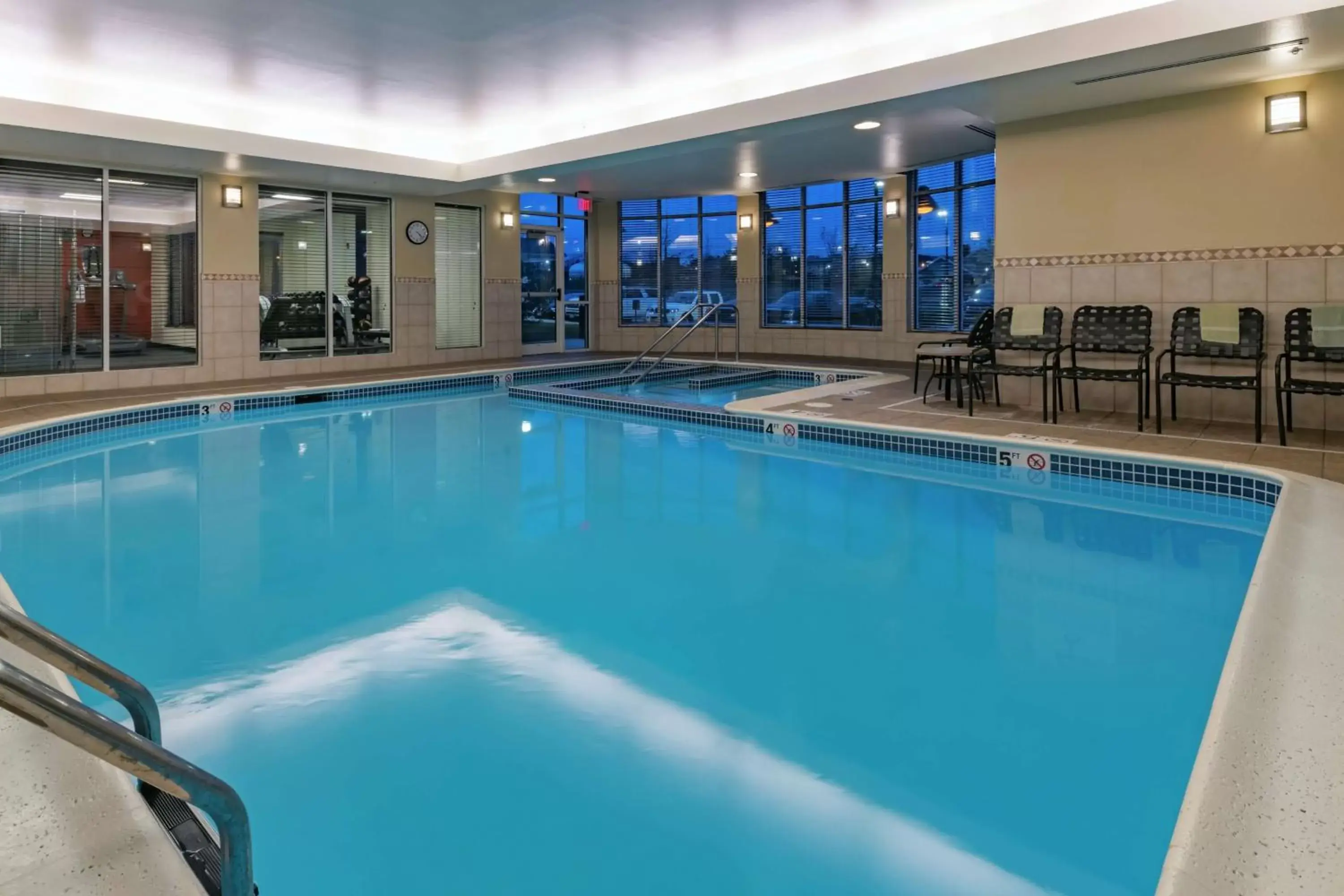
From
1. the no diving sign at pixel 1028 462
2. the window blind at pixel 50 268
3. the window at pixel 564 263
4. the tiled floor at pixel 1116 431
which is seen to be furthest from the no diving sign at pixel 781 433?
the window at pixel 564 263

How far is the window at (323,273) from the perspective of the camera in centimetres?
1002

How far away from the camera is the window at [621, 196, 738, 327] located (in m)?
13.5

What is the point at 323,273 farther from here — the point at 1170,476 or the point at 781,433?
the point at 1170,476

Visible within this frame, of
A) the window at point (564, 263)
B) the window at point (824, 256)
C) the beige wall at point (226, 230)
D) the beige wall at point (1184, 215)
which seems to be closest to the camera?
the beige wall at point (1184, 215)

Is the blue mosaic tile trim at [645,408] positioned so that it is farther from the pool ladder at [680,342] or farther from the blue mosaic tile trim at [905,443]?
the pool ladder at [680,342]

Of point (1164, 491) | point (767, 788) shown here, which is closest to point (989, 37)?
point (1164, 491)

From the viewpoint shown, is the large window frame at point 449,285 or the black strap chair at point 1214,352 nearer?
the black strap chair at point 1214,352

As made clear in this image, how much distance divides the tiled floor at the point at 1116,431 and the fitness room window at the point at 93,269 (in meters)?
6.31

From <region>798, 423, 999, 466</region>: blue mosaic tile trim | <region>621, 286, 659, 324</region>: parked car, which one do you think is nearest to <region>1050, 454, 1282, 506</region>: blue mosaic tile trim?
<region>798, 423, 999, 466</region>: blue mosaic tile trim

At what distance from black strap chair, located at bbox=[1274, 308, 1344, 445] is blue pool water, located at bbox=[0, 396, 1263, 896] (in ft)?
3.99

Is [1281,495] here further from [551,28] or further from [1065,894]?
[551,28]

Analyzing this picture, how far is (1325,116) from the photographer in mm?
5613

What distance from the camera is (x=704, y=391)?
977 centimetres

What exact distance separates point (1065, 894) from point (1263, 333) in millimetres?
5473
